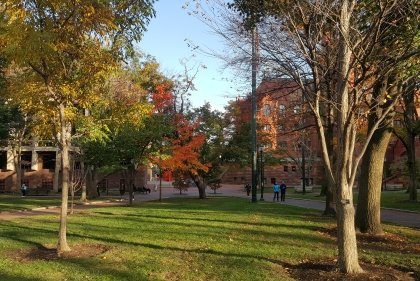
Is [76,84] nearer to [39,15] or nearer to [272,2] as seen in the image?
[39,15]

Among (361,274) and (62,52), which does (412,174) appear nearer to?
(361,274)

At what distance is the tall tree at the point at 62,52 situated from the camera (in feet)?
27.7

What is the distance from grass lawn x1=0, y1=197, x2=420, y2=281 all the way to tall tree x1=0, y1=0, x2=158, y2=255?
150 cm

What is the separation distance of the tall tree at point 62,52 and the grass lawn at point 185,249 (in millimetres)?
1496

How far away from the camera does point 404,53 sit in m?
7.34

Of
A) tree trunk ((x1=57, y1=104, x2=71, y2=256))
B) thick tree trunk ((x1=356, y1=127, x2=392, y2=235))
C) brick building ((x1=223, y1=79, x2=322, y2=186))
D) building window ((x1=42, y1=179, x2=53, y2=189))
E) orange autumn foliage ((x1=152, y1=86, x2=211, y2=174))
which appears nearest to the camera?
tree trunk ((x1=57, y1=104, x2=71, y2=256))

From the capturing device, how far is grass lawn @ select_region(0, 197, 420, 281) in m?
6.75

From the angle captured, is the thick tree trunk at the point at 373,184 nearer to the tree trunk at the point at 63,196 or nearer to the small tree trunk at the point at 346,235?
the small tree trunk at the point at 346,235

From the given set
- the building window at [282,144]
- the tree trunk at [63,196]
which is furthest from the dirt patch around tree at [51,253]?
the building window at [282,144]

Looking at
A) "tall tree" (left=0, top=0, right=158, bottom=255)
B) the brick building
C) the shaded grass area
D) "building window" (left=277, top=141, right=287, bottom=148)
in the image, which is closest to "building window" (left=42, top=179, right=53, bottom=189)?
the brick building

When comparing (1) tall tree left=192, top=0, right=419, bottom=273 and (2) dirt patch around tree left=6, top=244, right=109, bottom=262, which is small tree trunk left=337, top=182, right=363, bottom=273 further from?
(2) dirt patch around tree left=6, top=244, right=109, bottom=262

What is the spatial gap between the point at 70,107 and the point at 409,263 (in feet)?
26.9

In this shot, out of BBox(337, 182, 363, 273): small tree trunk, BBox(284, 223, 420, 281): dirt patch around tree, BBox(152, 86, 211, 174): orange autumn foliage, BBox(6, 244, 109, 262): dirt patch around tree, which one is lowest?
BBox(6, 244, 109, 262): dirt patch around tree

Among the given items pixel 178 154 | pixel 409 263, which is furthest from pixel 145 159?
pixel 409 263
